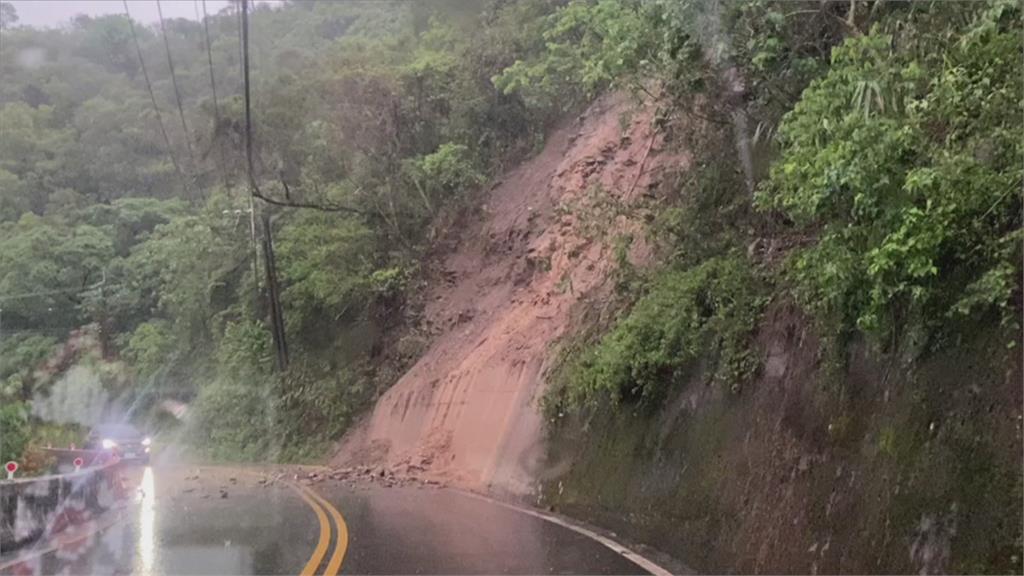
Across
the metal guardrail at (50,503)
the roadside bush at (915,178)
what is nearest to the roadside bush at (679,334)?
the roadside bush at (915,178)

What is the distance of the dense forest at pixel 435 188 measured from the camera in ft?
25.6

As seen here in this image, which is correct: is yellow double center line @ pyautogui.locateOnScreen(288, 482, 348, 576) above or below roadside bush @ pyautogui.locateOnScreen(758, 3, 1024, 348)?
below

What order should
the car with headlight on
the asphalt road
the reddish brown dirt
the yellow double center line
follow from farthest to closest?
the car with headlight on, the reddish brown dirt, the asphalt road, the yellow double center line

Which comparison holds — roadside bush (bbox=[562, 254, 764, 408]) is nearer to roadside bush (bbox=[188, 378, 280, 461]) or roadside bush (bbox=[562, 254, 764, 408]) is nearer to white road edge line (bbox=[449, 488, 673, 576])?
white road edge line (bbox=[449, 488, 673, 576])

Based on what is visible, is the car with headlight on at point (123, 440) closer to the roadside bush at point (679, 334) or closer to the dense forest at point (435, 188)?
the dense forest at point (435, 188)

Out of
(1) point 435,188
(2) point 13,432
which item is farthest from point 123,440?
(1) point 435,188

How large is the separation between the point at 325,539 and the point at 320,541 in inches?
6.6

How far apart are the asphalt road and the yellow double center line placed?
0.6 inches

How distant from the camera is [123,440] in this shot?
2703 centimetres

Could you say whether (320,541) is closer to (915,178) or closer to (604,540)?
(604,540)

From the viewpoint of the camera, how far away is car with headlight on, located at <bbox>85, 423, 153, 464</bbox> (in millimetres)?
25500

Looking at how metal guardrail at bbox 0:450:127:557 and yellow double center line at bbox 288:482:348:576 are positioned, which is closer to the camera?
yellow double center line at bbox 288:482:348:576

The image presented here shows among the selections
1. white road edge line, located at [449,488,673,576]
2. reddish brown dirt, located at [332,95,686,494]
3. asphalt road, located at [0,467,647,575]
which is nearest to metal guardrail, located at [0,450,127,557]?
asphalt road, located at [0,467,647,575]

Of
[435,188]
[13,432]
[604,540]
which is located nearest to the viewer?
[604,540]
